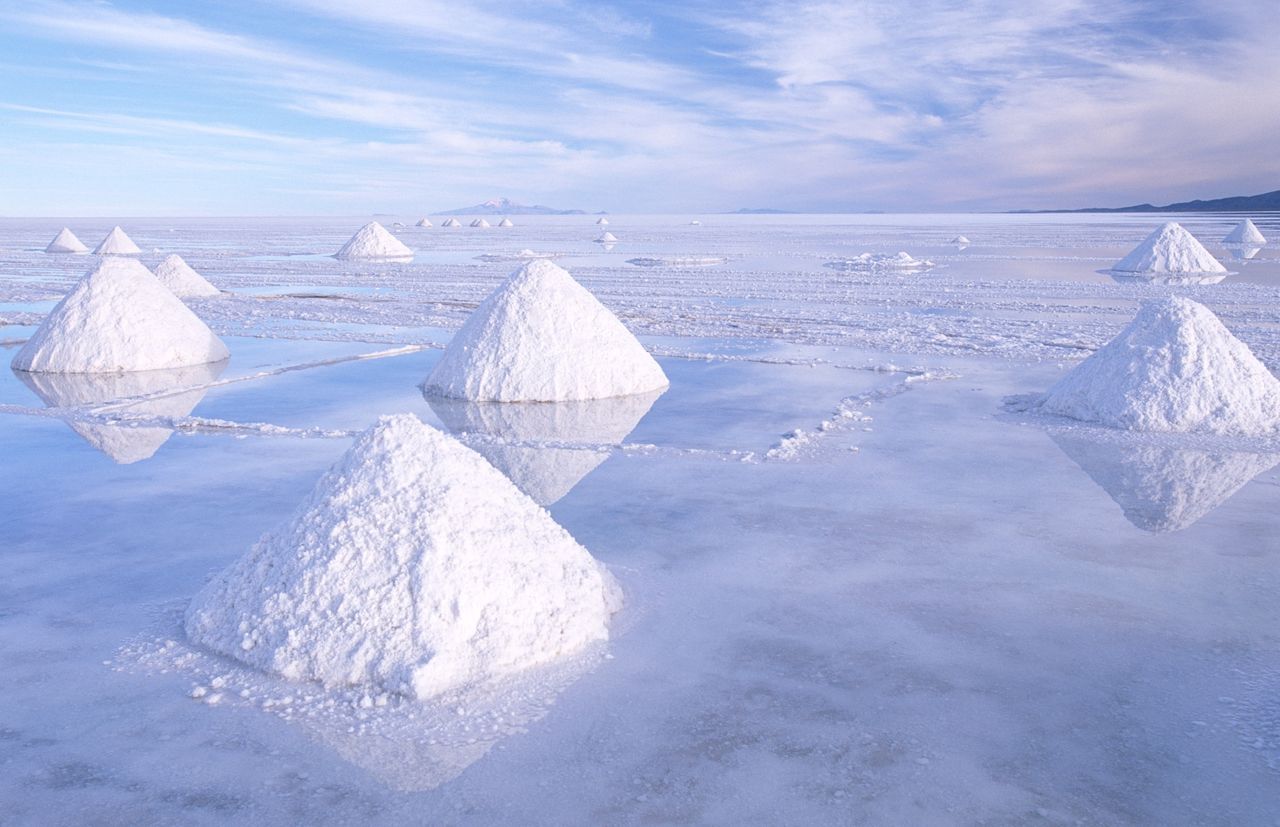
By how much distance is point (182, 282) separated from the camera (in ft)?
61.8

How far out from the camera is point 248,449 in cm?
700

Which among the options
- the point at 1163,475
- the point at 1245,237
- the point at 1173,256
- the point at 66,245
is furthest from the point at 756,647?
the point at 66,245

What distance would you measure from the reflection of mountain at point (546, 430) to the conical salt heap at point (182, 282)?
12160mm

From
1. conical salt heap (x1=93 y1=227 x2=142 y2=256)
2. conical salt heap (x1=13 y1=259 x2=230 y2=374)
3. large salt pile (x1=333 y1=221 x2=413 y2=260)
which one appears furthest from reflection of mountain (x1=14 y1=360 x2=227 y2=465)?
conical salt heap (x1=93 y1=227 x2=142 y2=256)

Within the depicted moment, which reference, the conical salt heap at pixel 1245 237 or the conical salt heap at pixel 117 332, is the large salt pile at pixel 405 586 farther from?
the conical salt heap at pixel 1245 237

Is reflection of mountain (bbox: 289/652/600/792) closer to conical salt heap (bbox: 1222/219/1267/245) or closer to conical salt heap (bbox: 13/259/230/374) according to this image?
conical salt heap (bbox: 13/259/230/374)

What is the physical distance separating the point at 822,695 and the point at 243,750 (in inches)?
75.5

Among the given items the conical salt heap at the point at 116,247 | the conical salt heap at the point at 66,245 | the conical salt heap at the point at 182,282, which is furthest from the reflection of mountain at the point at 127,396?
the conical salt heap at the point at 66,245

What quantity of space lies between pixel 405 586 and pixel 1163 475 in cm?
495

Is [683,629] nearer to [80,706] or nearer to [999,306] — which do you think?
[80,706]

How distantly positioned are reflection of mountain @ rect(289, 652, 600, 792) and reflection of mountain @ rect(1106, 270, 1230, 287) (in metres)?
19.7

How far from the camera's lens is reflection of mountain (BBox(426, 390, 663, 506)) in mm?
6230

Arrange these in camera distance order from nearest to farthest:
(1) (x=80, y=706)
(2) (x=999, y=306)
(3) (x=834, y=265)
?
1. (1) (x=80, y=706)
2. (2) (x=999, y=306)
3. (3) (x=834, y=265)

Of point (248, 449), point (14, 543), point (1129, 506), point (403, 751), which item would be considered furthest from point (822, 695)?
point (248, 449)
